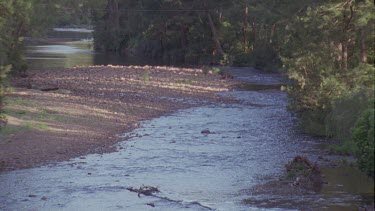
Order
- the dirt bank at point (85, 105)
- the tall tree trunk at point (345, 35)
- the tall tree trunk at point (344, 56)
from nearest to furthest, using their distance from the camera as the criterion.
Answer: the dirt bank at point (85, 105), the tall tree trunk at point (345, 35), the tall tree trunk at point (344, 56)

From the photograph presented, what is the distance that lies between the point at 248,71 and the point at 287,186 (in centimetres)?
3519

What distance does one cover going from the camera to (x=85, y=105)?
2712 cm

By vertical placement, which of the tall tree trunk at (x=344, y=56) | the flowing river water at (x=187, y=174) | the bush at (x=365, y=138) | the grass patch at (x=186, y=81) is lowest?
the flowing river water at (x=187, y=174)

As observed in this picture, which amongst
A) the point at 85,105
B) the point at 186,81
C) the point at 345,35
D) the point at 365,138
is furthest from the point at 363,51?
the point at 186,81

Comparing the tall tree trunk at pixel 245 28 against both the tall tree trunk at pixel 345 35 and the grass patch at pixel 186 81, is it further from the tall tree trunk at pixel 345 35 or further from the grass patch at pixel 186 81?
the tall tree trunk at pixel 345 35

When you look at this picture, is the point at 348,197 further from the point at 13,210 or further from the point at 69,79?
the point at 69,79

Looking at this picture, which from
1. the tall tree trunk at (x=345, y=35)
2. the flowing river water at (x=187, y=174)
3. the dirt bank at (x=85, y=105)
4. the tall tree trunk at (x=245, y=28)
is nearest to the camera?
the flowing river water at (x=187, y=174)

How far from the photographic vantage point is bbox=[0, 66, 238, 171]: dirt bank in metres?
19.2

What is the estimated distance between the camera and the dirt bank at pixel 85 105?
19.2 meters

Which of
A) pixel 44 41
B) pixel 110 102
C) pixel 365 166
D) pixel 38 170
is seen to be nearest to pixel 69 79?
pixel 110 102

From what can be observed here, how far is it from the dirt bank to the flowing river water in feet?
3.48

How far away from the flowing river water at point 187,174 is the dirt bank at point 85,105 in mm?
1062

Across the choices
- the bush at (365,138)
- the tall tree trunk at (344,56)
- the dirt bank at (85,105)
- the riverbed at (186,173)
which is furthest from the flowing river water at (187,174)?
the bush at (365,138)

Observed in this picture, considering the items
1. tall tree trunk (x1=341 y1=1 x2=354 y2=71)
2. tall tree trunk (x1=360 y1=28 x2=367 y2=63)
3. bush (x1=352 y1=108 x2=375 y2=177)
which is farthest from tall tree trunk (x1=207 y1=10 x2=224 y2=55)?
bush (x1=352 y1=108 x2=375 y2=177)
